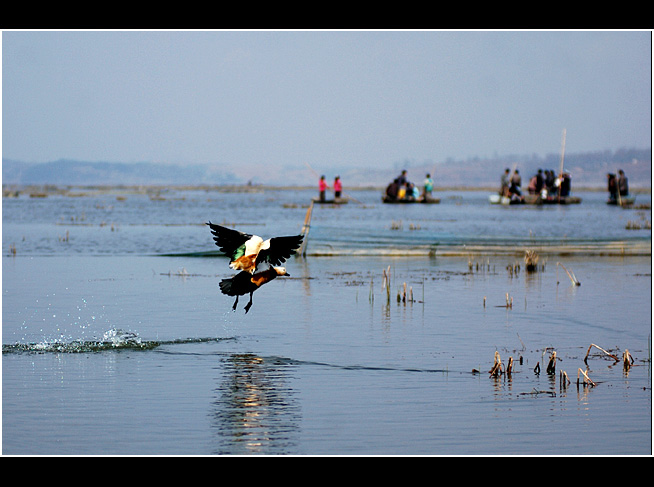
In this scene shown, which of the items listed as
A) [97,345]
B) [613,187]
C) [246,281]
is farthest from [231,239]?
[613,187]

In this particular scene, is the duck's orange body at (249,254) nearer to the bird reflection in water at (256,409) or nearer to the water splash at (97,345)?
the bird reflection in water at (256,409)

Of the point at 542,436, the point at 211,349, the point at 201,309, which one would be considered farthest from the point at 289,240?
the point at 201,309

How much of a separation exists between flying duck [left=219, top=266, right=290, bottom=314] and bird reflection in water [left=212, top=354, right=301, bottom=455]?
696mm

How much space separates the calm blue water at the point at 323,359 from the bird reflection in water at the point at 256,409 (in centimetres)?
2

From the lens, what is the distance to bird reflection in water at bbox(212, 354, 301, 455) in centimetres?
831

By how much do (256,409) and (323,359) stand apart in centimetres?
238

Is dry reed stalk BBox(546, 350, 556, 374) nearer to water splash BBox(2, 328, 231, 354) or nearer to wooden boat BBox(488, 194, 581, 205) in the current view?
water splash BBox(2, 328, 231, 354)

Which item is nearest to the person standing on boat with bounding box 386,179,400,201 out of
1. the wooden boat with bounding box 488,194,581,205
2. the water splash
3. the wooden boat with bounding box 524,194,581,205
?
the wooden boat with bounding box 488,194,581,205

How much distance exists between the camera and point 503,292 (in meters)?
18.1

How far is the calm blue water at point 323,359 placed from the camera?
28.2 feet

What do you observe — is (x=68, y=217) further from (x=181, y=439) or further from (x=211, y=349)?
(x=181, y=439)

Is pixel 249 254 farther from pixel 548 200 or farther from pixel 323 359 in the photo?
pixel 548 200

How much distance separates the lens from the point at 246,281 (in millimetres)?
11109

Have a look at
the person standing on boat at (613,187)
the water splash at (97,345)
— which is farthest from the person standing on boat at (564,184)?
the water splash at (97,345)
